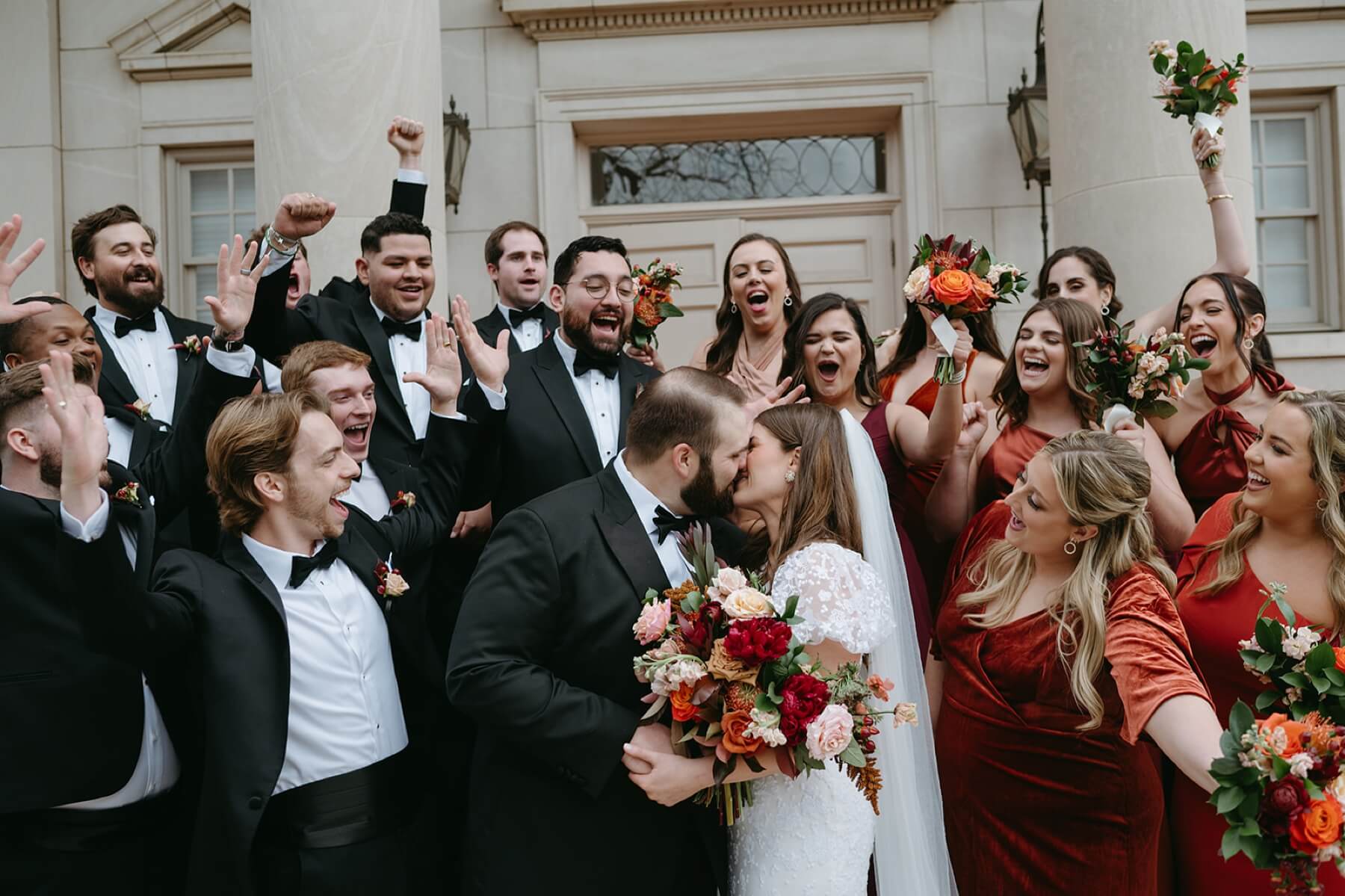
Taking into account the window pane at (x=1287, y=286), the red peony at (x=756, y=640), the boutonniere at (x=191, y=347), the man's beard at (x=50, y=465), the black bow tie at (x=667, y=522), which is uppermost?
the window pane at (x=1287, y=286)

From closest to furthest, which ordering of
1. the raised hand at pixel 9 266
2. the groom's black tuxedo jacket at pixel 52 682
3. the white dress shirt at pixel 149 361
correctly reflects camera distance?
1. the groom's black tuxedo jacket at pixel 52 682
2. the raised hand at pixel 9 266
3. the white dress shirt at pixel 149 361

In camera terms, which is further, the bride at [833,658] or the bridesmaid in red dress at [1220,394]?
the bridesmaid in red dress at [1220,394]

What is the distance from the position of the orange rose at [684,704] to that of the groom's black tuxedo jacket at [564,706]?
232 mm

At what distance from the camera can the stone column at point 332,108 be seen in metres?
6.65

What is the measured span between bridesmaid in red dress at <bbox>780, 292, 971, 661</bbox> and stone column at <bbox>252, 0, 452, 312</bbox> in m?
2.92

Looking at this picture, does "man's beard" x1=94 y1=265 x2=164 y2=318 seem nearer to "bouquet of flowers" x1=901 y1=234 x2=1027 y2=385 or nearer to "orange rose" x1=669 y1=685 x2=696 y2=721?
"bouquet of flowers" x1=901 y1=234 x2=1027 y2=385

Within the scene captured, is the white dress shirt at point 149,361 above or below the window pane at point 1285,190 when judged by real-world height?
below

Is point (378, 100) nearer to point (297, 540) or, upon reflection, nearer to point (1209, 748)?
point (297, 540)

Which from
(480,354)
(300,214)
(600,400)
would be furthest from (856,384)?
(300,214)

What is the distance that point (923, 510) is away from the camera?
492cm

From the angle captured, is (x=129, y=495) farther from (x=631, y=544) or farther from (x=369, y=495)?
(x=631, y=544)

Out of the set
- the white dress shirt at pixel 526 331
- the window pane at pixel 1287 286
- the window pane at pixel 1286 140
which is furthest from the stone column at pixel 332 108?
the window pane at pixel 1287 286

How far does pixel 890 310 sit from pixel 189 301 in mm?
5556

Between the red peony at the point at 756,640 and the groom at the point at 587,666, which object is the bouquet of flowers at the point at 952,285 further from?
the red peony at the point at 756,640
